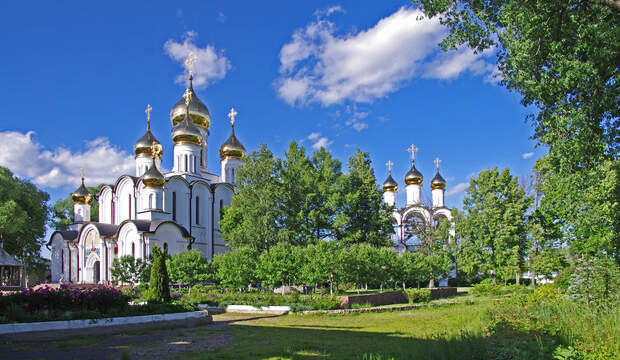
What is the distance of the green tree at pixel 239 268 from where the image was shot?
73.7ft

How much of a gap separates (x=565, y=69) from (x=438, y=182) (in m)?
37.8

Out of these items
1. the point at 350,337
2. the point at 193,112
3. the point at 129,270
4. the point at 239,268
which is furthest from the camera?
the point at 193,112

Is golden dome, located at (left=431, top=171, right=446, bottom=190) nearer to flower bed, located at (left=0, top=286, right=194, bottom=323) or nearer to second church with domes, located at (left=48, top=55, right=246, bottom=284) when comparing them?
second church with domes, located at (left=48, top=55, right=246, bottom=284)

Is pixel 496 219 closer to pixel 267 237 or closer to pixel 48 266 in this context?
pixel 267 237

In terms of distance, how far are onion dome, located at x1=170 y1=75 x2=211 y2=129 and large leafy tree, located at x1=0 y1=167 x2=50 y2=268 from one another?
13.5 m

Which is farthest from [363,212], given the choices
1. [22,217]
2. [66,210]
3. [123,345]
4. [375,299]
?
[66,210]

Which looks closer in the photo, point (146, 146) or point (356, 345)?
point (356, 345)

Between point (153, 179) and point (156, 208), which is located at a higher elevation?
point (153, 179)

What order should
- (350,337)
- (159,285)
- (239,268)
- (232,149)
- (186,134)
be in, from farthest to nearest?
(232,149) → (186,134) → (239,268) → (159,285) → (350,337)

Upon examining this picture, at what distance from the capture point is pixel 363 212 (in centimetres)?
3080

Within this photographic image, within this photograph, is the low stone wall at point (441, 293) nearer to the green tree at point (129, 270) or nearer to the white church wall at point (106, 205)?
the green tree at point (129, 270)

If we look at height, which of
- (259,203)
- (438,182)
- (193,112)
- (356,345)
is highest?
(193,112)

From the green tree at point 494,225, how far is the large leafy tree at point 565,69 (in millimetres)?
18279

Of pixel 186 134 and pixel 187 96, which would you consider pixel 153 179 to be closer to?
pixel 186 134
